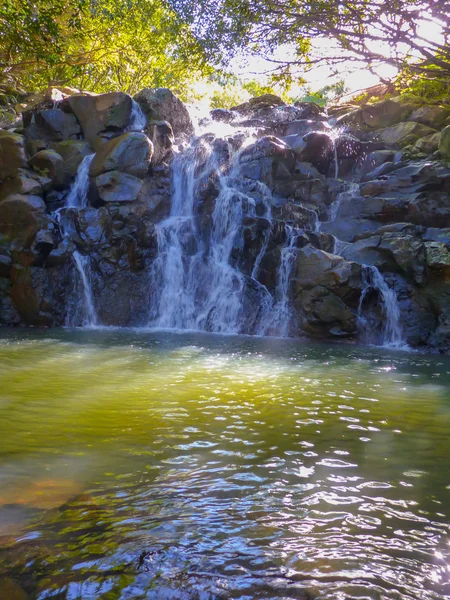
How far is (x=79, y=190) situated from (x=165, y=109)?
6144 millimetres

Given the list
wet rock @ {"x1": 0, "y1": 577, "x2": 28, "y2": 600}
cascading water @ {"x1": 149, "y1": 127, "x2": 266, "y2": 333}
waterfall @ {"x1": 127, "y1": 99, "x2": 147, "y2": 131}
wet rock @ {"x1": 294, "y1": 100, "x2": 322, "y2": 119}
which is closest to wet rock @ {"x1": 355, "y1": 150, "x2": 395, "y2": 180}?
wet rock @ {"x1": 294, "y1": 100, "x2": 322, "y2": 119}

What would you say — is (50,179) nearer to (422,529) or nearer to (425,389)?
(425,389)

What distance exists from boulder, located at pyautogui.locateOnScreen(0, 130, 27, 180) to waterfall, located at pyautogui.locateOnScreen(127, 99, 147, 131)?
4529 millimetres

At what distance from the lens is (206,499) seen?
3541 mm

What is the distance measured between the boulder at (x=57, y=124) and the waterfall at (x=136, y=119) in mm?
2064

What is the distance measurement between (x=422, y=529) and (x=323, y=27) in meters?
9.58

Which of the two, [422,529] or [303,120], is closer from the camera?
[422,529]

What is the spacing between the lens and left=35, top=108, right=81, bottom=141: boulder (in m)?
19.1

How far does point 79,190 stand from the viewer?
1709cm

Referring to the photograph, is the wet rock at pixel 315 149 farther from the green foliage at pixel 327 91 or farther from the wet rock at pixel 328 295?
the wet rock at pixel 328 295

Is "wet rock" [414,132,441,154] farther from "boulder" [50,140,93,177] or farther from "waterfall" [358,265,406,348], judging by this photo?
"boulder" [50,140,93,177]

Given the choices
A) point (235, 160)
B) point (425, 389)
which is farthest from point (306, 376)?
point (235, 160)

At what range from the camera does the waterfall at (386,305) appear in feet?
44.5

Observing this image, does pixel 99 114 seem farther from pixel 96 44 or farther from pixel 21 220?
pixel 96 44
